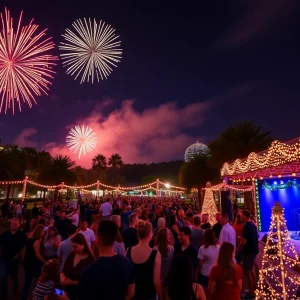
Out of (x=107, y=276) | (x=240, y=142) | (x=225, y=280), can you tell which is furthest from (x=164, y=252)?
(x=240, y=142)

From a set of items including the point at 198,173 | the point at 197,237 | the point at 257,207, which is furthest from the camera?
the point at 198,173

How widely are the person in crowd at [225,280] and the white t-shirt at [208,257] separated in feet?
3.65

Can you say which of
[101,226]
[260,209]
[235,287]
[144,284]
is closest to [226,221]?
[235,287]

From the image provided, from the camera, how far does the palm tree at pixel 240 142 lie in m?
25.4

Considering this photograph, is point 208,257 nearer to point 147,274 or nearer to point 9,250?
point 147,274

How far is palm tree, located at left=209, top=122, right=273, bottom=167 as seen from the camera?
25.4 meters

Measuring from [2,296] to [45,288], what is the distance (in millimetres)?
2706

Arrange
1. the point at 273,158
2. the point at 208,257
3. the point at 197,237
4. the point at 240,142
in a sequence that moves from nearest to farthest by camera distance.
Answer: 1. the point at 208,257
2. the point at 197,237
3. the point at 273,158
4. the point at 240,142

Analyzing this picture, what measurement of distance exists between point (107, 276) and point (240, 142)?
25.9m

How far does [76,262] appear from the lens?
3.72m

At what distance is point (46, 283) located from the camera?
3.90 m

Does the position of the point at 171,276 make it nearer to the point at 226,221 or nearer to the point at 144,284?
the point at 144,284

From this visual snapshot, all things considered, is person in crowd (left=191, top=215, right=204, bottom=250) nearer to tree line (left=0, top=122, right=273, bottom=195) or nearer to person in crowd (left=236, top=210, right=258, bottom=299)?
person in crowd (left=236, top=210, right=258, bottom=299)

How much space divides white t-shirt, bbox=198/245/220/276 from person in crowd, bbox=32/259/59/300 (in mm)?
2625
